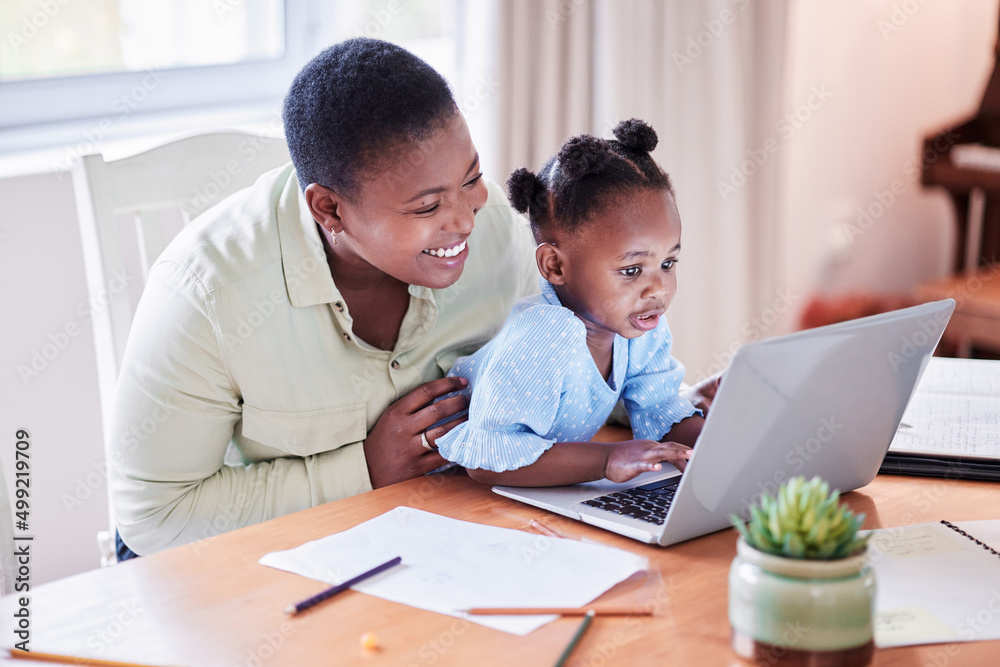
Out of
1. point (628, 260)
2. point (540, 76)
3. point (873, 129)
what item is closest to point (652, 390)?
point (628, 260)

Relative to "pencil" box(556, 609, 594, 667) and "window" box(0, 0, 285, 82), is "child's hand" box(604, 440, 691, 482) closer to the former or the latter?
"pencil" box(556, 609, 594, 667)

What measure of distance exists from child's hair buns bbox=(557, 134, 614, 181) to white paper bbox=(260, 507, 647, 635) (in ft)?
1.42

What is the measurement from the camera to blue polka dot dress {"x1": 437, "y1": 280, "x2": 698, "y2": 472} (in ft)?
3.57

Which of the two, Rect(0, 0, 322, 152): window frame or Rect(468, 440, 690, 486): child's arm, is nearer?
Rect(468, 440, 690, 486): child's arm

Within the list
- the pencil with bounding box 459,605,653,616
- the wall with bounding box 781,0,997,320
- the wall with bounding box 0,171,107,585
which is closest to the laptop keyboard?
the pencil with bounding box 459,605,653,616

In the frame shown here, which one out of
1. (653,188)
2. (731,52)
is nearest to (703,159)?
(731,52)

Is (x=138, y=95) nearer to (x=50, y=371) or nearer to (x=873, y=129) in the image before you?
(x=50, y=371)

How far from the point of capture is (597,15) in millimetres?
2354

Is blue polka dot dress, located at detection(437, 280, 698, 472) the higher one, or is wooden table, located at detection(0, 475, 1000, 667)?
blue polka dot dress, located at detection(437, 280, 698, 472)

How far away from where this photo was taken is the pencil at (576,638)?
0.74 m

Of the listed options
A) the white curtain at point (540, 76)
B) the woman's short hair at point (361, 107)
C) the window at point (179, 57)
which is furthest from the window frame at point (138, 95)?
the woman's short hair at point (361, 107)

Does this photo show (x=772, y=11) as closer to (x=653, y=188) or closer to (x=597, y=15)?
(x=597, y=15)

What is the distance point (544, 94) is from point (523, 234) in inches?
35.5

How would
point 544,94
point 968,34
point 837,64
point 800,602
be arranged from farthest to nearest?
point 968,34 < point 837,64 < point 544,94 < point 800,602
